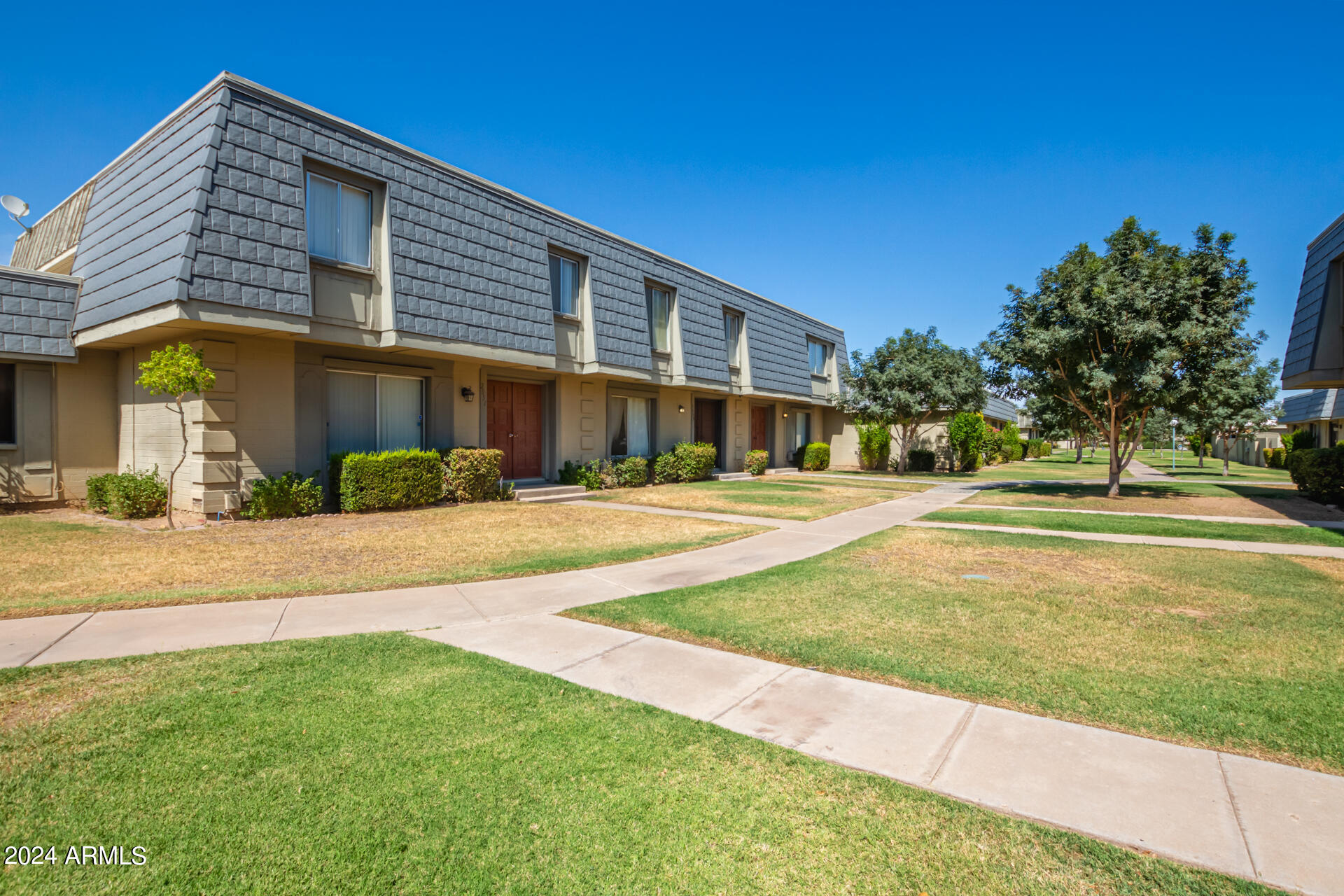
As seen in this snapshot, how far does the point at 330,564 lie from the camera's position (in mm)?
7633

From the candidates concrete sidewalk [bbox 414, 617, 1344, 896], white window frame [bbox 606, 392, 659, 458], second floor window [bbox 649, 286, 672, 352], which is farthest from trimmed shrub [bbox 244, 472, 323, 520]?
second floor window [bbox 649, 286, 672, 352]

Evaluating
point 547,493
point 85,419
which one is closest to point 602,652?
point 547,493

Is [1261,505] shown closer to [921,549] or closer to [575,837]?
[921,549]

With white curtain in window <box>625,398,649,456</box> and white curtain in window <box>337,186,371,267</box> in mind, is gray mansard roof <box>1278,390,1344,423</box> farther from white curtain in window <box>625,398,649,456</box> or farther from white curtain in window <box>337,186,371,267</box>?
white curtain in window <box>337,186,371,267</box>

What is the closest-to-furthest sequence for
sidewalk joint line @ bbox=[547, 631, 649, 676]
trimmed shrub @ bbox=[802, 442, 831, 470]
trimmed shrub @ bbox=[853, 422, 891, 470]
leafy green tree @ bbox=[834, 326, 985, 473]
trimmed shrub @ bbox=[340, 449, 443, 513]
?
1. sidewalk joint line @ bbox=[547, 631, 649, 676]
2. trimmed shrub @ bbox=[340, 449, 443, 513]
3. leafy green tree @ bbox=[834, 326, 985, 473]
4. trimmed shrub @ bbox=[802, 442, 831, 470]
5. trimmed shrub @ bbox=[853, 422, 891, 470]

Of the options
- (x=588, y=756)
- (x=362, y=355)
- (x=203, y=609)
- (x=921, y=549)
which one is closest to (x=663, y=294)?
(x=362, y=355)

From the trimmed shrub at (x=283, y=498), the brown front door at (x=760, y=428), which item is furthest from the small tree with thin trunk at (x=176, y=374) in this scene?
the brown front door at (x=760, y=428)

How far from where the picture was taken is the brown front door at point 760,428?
26.0 m

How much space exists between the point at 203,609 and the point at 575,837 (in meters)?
4.84

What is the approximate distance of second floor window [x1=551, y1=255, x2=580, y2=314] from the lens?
15.9 metres

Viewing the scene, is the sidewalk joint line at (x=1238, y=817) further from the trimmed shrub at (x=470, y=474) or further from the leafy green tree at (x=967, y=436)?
the leafy green tree at (x=967, y=436)

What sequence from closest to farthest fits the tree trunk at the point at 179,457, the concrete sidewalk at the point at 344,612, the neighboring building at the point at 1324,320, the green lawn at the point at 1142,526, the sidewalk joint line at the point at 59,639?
the sidewalk joint line at the point at 59,639, the concrete sidewalk at the point at 344,612, the tree trunk at the point at 179,457, the green lawn at the point at 1142,526, the neighboring building at the point at 1324,320

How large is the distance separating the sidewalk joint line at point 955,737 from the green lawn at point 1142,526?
30.6ft

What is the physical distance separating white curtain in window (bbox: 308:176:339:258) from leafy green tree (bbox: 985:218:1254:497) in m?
15.6
